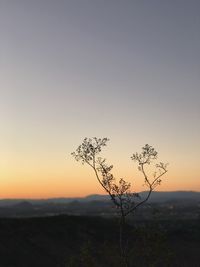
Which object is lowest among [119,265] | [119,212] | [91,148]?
[119,265]

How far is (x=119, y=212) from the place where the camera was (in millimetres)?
28000

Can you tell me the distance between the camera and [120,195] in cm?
2708

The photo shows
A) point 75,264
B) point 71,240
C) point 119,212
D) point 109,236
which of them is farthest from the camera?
point 109,236

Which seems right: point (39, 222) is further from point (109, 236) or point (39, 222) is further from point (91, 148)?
point (91, 148)

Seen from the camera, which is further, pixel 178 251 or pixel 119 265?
pixel 178 251

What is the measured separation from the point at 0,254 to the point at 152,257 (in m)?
37.7

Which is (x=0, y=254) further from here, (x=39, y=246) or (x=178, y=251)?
(x=178, y=251)

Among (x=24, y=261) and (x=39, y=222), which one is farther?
(x=39, y=222)

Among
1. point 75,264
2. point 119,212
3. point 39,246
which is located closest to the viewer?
point 75,264

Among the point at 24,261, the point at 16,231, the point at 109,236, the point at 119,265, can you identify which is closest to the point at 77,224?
the point at 109,236

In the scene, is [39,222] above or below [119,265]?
above

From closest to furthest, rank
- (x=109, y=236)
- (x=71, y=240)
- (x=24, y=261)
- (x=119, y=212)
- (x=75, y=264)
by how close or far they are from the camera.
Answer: (x=75, y=264) < (x=119, y=212) < (x=24, y=261) < (x=71, y=240) < (x=109, y=236)

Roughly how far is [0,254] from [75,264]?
3739cm

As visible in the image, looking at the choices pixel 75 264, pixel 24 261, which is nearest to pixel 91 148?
pixel 75 264
